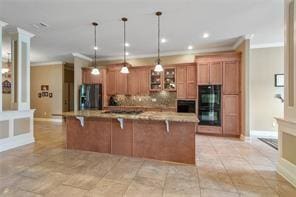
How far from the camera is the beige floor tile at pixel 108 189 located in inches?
88.4

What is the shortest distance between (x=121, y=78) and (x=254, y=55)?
474cm

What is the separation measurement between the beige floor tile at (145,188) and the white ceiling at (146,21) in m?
3.03

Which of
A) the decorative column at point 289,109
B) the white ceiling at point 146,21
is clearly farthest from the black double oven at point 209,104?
the decorative column at point 289,109

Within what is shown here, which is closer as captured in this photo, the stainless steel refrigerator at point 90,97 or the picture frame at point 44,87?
the stainless steel refrigerator at point 90,97

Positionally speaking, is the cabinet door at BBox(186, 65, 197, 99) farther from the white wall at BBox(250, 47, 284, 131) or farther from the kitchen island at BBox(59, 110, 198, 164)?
the kitchen island at BBox(59, 110, 198, 164)

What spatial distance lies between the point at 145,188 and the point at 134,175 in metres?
0.44

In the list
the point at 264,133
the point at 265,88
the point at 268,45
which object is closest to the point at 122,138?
the point at 264,133

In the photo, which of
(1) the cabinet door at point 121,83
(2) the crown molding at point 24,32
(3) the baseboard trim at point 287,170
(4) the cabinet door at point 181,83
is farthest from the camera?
(1) the cabinet door at point 121,83

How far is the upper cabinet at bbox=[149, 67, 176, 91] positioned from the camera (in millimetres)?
6408

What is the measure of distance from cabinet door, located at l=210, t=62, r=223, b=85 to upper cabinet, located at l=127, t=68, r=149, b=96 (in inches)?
91.4

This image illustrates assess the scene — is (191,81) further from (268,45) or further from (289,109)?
(289,109)

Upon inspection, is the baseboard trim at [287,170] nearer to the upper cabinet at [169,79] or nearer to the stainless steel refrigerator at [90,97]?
the upper cabinet at [169,79]

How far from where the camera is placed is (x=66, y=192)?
89.7 inches

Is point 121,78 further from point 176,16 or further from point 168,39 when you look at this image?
point 176,16
